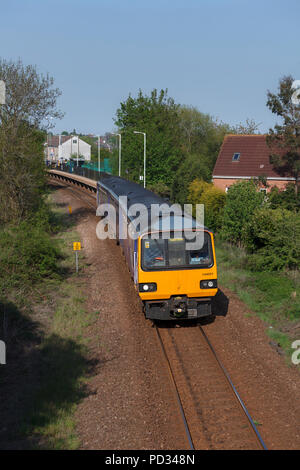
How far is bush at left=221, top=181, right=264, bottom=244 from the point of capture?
23.3 metres

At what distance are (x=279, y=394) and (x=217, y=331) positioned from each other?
3377mm

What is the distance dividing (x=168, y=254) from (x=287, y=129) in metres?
25.0

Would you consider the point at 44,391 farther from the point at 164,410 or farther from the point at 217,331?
the point at 217,331

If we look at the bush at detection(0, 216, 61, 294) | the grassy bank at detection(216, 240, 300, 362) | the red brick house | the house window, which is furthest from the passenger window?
the house window

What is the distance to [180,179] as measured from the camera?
40250mm

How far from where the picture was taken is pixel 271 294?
51.5 ft

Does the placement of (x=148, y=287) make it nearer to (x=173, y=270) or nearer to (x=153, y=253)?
(x=173, y=270)

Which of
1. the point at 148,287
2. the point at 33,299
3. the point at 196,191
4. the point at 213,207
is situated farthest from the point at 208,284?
the point at 196,191

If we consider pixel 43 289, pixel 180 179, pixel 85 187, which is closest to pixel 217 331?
pixel 43 289

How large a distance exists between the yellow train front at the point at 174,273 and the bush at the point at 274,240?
678 cm

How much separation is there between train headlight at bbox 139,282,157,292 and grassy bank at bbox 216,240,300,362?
3637 millimetres

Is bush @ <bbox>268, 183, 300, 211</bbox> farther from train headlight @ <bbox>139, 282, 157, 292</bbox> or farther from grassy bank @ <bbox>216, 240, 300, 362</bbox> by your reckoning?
train headlight @ <bbox>139, 282, 157, 292</bbox>

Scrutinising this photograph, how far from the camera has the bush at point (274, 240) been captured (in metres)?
17.8

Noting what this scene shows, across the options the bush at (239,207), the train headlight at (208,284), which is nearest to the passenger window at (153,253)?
the train headlight at (208,284)
